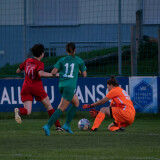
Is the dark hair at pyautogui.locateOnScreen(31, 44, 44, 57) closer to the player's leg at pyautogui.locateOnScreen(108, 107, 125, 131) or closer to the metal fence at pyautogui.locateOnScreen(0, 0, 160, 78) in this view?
the player's leg at pyautogui.locateOnScreen(108, 107, 125, 131)

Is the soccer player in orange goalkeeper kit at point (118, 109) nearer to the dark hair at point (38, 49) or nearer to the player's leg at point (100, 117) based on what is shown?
the player's leg at point (100, 117)

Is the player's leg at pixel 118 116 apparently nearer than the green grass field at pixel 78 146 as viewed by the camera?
No

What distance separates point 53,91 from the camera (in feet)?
48.8

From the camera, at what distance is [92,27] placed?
52.2ft

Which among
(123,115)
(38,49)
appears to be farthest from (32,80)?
(123,115)

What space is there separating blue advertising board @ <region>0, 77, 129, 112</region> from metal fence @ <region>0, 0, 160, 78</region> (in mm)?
444

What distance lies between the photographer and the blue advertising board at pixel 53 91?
14.6 m

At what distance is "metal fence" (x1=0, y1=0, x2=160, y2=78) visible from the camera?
49.6 feet

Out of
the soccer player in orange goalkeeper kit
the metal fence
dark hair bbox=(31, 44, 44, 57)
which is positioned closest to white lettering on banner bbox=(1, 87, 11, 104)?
the metal fence

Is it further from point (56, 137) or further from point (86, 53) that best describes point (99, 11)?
point (56, 137)

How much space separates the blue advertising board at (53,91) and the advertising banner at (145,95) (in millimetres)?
262

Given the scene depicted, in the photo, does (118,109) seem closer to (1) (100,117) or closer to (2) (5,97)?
(1) (100,117)

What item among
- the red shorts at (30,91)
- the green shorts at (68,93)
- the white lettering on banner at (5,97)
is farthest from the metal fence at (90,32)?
the green shorts at (68,93)

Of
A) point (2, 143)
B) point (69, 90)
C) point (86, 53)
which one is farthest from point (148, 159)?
point (86, 53)
